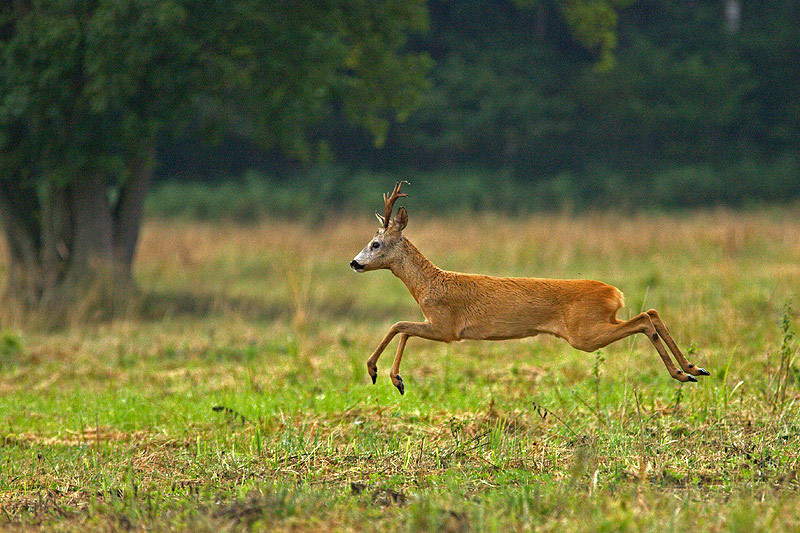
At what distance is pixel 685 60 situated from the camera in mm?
36250

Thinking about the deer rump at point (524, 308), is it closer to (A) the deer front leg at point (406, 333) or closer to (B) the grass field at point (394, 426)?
(A) the deer front leg at point (406, 333)

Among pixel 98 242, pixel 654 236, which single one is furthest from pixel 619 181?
pixel 98 242

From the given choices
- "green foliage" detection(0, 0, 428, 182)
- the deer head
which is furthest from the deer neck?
"green foliage" detection(0, 0, 428, 182)

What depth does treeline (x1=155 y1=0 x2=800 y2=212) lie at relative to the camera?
113 feet

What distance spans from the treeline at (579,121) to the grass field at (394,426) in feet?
68.8

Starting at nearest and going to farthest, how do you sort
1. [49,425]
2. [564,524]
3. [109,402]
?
1. [564,524]
2. [49,425]
3. [109,402]

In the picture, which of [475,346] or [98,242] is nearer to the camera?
[475,346]

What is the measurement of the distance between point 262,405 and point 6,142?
24.1 ft

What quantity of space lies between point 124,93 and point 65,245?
2857 mm

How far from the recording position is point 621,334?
4977 mm

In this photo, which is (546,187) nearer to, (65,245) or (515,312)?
(65,245)

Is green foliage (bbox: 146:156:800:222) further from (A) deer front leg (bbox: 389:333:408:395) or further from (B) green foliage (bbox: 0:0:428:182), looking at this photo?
(A) deer front leg (bbox: 389:333:408:395)

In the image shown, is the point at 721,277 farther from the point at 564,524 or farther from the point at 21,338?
the point at 564,524

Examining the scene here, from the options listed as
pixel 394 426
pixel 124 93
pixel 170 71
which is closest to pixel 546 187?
pixel 170 71
